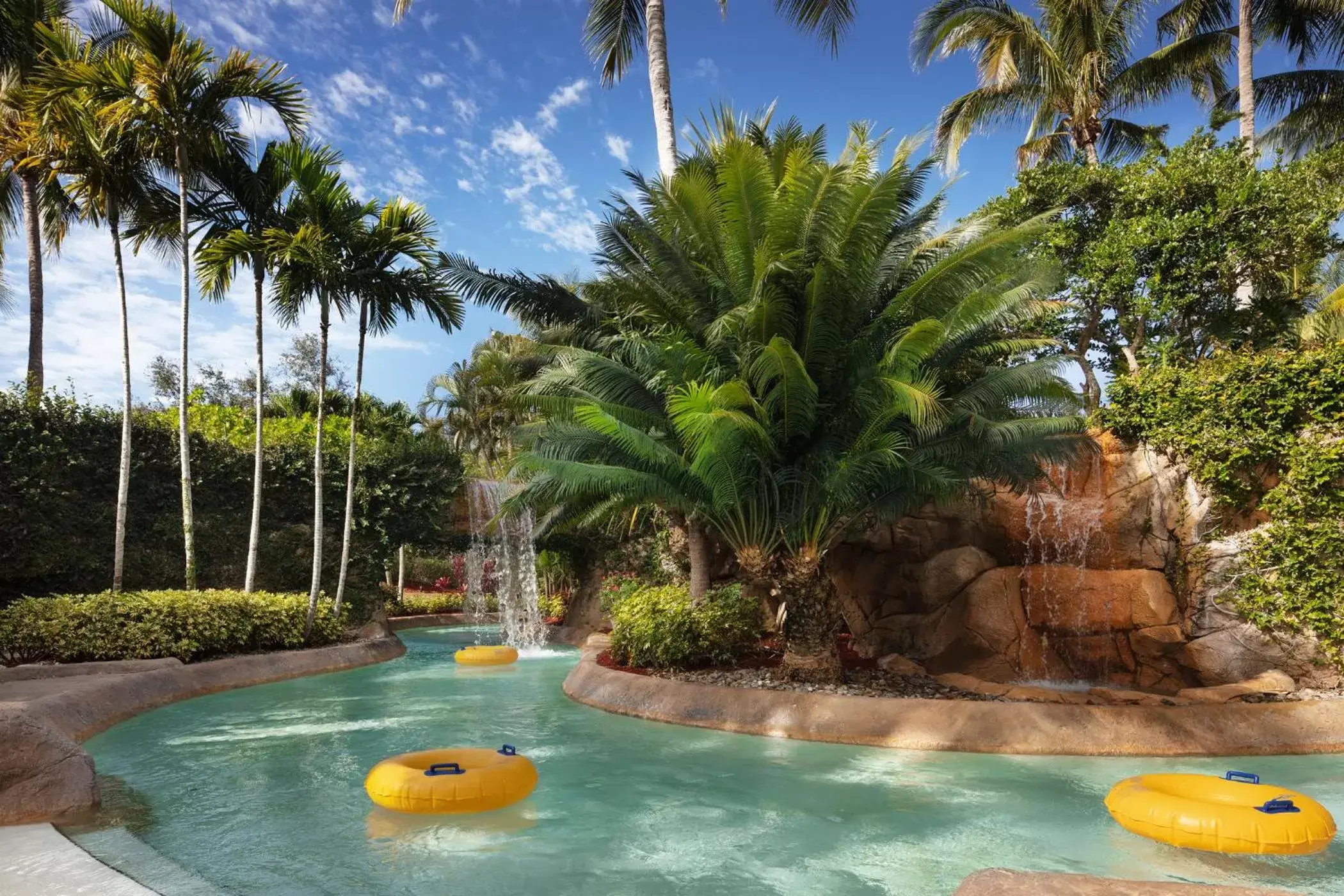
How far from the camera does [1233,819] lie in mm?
4738

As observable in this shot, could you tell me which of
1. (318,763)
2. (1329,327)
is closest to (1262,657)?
(1329,327)

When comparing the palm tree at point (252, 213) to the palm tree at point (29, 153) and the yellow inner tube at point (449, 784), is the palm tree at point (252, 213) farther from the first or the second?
the yellow inner tube at point (449, 784)

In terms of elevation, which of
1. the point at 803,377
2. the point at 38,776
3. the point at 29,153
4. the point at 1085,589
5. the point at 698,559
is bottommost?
the point at 38,776

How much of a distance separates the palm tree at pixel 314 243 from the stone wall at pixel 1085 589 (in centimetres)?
943

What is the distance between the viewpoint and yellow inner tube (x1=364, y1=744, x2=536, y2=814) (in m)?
5.45

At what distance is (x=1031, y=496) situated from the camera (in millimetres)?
11625

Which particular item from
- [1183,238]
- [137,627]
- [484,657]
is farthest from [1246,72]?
[137,627]

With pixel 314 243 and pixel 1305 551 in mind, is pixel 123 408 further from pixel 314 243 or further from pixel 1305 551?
pixel 1305 551

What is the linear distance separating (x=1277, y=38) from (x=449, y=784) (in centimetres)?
2503

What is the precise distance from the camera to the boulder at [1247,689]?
899 centimetres

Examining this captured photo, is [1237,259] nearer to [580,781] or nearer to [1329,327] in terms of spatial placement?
[1329,327]

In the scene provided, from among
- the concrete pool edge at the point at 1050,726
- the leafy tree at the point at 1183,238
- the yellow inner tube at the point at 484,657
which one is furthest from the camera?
the yellow inner tube at the point at 484,657

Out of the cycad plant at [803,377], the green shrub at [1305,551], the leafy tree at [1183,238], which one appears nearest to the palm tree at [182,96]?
the cycad plant at [803,377]

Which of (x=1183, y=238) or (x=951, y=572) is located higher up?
(x=1183, y=238)
